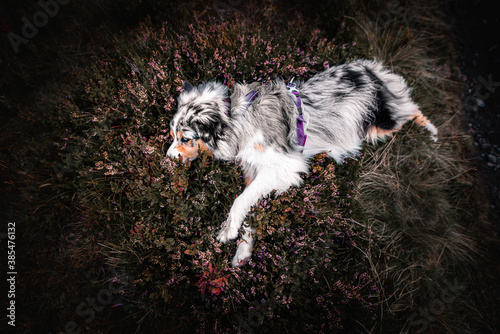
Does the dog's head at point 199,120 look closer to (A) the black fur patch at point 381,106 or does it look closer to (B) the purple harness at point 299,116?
(B) the purple harness at point 299,116

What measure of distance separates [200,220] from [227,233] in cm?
38

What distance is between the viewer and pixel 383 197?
342cm

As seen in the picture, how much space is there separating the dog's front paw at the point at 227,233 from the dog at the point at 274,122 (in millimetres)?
10

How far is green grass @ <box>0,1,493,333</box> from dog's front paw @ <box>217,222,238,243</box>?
13 cm

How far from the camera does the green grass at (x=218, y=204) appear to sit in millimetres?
2592

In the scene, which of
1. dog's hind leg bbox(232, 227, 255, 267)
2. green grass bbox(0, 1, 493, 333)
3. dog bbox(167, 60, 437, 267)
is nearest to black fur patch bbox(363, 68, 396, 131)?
dog bbox(167, 60, 437, 267)

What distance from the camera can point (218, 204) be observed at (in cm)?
279

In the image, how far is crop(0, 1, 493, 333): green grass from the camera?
102 inches

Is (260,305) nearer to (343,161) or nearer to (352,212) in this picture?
(352,212)

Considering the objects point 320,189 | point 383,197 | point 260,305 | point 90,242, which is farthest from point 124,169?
point 383,197

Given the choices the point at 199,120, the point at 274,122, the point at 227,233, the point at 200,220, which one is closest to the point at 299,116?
the point at 274,122

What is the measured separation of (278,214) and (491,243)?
12.0 ft

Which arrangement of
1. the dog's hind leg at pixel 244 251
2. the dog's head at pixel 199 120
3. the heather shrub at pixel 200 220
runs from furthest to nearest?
the dog's hind leg at pixel 244 251 → the heather shrub at pixel 200 220 → the dog's head at pixel 199 120

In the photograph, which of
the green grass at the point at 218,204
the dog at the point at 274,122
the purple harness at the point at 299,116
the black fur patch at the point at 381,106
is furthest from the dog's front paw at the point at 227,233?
the black fur patch at the point at 381,106
